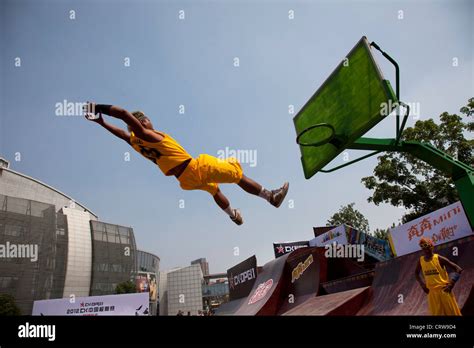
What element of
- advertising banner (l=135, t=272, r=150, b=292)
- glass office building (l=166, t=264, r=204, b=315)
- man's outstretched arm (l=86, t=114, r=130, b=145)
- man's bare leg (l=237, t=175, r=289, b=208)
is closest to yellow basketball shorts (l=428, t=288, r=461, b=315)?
man's bare leg (l=237, t=175, r=289, b=208)

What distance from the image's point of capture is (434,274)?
5.61m

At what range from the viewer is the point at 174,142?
489 cm

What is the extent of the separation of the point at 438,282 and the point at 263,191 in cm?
307

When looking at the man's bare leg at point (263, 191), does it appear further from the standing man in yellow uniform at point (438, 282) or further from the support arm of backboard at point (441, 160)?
the support arm of backboard at point (441, 160)

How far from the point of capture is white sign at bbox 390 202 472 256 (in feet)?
41.1

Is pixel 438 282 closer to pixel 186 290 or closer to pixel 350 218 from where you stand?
pixel 350 218

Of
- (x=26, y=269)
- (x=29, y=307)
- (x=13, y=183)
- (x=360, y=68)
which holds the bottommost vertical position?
(x=29, y=307)

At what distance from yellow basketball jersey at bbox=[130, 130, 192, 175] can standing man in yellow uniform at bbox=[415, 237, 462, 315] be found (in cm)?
419

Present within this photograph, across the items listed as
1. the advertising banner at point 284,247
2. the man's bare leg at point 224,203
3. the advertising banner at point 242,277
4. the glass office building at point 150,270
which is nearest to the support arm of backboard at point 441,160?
the man's bare leg at point 224,203

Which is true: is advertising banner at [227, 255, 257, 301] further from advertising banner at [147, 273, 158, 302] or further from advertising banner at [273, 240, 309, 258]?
advertising banner at [147, 273, 158, 302]

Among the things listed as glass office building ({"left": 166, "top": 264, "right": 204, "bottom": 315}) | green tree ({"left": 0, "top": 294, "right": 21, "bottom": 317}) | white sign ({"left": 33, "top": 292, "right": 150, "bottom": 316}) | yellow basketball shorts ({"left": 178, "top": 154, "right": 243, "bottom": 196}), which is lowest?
glass office building ({"left": 166, "top": 264, "right": 204, "bottom": 315})
